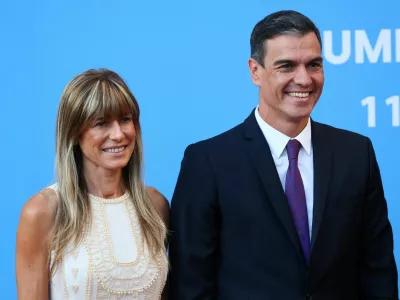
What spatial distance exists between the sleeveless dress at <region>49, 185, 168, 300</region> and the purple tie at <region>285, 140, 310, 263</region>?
390 millimetres

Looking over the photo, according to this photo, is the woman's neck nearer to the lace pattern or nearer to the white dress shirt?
the lace pattern

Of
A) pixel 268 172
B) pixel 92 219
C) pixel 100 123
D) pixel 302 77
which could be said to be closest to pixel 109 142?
pixel 100 123

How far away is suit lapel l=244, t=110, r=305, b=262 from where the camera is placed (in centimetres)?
209

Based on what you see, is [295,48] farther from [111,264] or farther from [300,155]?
[111,264]

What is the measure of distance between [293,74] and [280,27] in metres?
0.14

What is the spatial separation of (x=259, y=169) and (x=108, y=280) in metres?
0.50

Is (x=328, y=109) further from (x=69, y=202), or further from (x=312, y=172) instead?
(x=69, y=202)

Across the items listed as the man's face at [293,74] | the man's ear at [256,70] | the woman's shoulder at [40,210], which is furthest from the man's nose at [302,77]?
the woman's shoulder at [40,210]

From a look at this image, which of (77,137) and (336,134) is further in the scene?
(336,134)

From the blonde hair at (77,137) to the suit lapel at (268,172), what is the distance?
314 mm

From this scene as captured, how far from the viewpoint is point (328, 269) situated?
83.0 inches

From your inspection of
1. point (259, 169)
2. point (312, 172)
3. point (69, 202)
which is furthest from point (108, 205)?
point (312, 172)

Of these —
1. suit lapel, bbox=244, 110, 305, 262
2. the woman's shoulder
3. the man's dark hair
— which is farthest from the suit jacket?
the woman's shoulder

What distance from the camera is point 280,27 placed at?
2.17m
